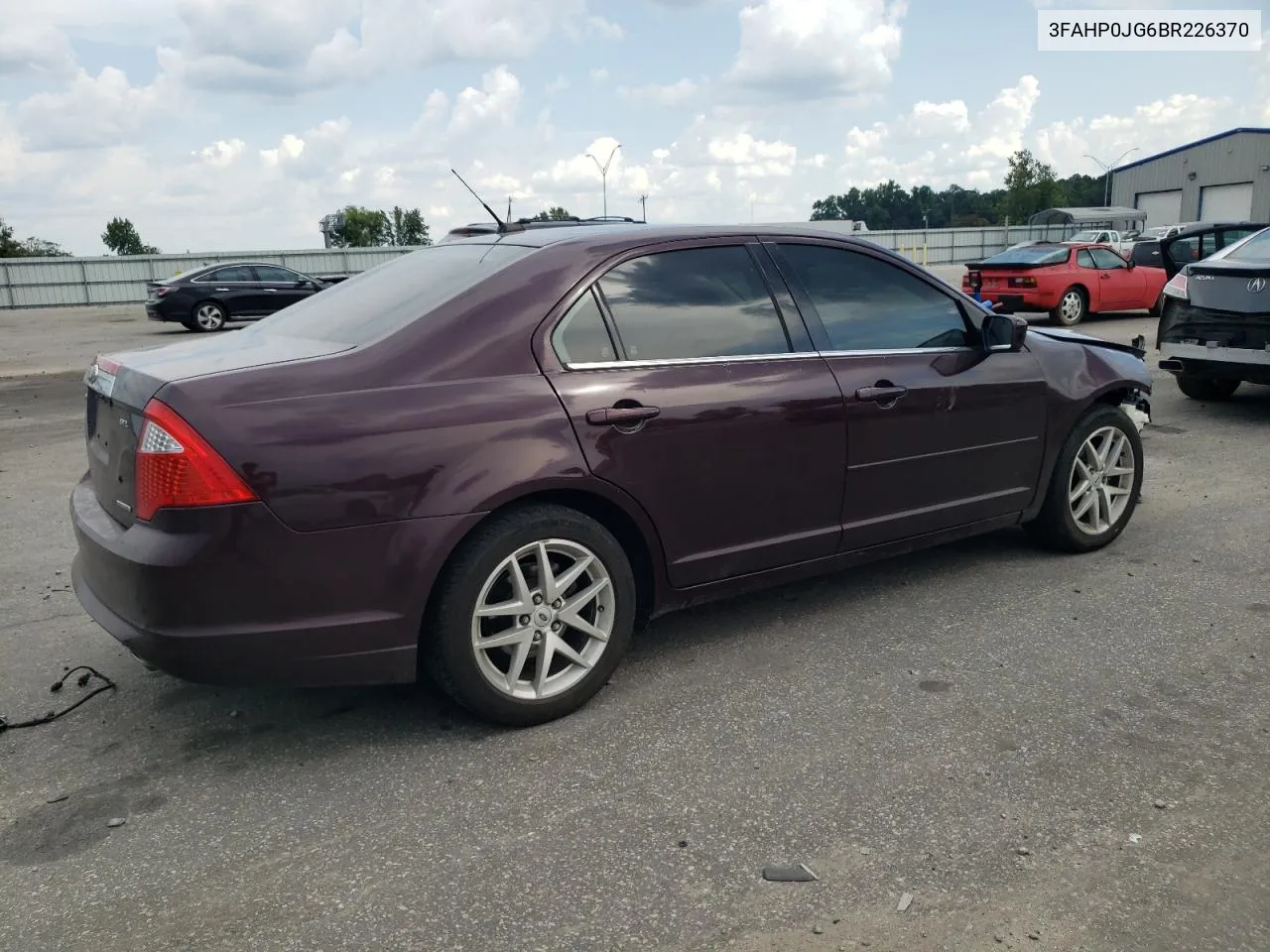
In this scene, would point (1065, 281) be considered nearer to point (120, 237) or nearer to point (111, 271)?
point (111, 271)

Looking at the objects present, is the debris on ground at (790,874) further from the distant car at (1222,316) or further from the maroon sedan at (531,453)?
the distant car at (1222,316)

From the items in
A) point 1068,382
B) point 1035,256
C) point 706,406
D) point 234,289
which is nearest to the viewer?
point 706,406

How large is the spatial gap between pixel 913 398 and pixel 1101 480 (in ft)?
4.69

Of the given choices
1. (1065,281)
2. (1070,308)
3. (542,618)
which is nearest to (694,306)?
(542,618)

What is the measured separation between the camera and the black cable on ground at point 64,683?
3.47 meters

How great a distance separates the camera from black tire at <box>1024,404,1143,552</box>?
15.8ft

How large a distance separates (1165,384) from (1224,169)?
5100 cm

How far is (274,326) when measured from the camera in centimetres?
390

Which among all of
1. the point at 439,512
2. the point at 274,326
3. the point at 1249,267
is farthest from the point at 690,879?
the point at 1249,267

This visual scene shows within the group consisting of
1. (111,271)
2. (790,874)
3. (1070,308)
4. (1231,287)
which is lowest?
(790,874)

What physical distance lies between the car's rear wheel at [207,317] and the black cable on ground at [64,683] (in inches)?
786

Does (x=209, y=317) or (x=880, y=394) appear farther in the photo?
(x=209, y=317)

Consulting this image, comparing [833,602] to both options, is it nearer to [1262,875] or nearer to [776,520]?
[776,520]

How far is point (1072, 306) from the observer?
56.0 feet
